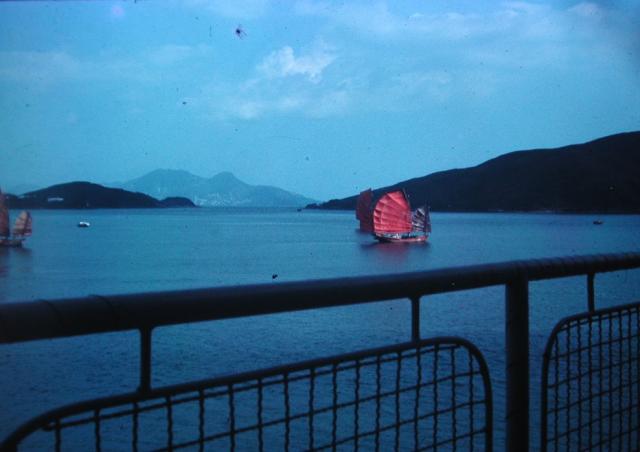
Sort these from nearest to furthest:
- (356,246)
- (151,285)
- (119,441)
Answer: (119,441) < (151,285) < (356,246)

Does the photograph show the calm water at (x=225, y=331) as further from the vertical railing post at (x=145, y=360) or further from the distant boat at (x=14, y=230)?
the distant boat at (x=14, y=230)

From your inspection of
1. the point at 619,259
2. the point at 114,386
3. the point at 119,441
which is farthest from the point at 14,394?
the point at 619,259

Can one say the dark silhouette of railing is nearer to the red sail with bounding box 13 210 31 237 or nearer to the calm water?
the calm water

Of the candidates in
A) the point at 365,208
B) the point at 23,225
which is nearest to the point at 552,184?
the point at 365,208

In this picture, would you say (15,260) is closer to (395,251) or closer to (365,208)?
(395,251)

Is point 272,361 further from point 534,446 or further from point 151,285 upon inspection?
point 151,285
